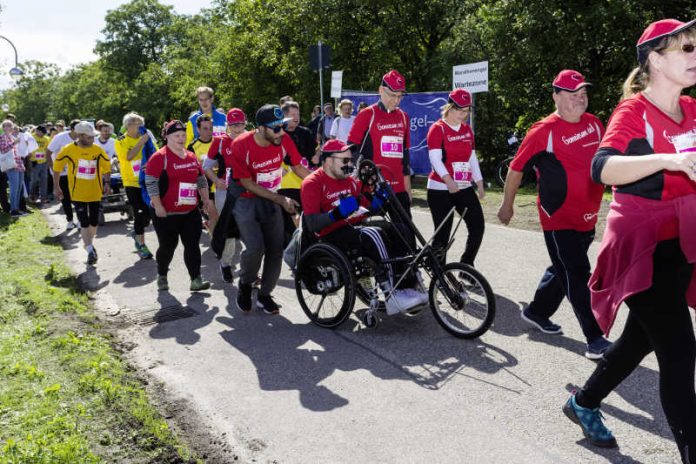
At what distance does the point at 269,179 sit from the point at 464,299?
7.34 feet

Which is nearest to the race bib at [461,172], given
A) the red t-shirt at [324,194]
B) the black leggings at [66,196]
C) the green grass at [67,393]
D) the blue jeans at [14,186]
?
the red t-shirt at [324,194]

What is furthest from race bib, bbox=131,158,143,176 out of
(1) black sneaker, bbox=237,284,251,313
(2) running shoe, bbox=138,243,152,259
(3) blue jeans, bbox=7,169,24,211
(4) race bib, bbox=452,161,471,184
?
(3) blue jeans, bbox=7,169,24,211

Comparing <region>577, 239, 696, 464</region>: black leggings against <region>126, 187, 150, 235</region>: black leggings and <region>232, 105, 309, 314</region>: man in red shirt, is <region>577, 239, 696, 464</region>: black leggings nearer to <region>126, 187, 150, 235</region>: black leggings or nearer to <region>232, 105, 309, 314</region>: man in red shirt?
<region>232, 105, 309, 314</region>: man in red shirt

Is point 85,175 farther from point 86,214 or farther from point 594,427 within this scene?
point 594,427

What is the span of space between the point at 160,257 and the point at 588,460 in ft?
17.5

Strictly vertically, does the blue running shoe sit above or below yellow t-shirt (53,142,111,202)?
below

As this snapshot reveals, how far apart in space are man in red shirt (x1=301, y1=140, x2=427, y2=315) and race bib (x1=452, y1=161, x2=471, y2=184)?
4.03 ft

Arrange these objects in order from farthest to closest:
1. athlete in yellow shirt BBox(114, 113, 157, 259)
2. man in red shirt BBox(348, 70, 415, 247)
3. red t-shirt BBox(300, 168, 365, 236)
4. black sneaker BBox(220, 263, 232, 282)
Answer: athlete in yellow shirt BBox(114, 113, 157, 259) → black sneaker BBox(220, 263, 232, 282) → man in red shirt BBox(348, 70, 415, 247) → red t-shirt BBox(300, 168, 365, 236)

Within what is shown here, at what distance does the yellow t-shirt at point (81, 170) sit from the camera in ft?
29.8

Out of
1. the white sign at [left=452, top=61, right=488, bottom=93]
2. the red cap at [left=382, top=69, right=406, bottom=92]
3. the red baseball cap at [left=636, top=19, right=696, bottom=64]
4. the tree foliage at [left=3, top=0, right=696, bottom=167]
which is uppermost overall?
the tree foliage at [left=3, top=0, right=696, bottom=167]

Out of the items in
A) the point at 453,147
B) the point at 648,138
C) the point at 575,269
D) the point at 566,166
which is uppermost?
the point at 648,138

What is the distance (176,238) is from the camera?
745cm

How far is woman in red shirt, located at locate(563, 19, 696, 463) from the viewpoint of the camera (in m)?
2.74

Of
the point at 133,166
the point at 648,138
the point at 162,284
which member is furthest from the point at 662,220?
the point at 133,166
